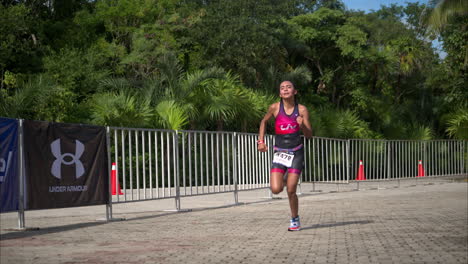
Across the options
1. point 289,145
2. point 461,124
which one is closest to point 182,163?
point 289,145

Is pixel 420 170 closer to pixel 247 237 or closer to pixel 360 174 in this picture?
pixel 360 174

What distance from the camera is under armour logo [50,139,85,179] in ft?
35.2

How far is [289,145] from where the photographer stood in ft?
32.1

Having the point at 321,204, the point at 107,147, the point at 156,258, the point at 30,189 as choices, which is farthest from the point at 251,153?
the point at 156,258

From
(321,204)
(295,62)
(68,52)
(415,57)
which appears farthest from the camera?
(295,62)

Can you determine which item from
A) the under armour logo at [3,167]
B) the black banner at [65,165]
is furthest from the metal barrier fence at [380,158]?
the under armour logo at [3,167]

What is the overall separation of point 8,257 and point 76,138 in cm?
428

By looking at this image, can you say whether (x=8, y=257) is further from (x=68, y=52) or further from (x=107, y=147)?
(x=68, y=52)

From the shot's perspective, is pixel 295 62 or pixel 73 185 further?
pixel 295 62

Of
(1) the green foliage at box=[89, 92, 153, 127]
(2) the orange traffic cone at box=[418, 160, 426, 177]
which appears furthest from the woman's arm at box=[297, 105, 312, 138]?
(2) the orange traffic cone at box=[418, 160, 426, 177]

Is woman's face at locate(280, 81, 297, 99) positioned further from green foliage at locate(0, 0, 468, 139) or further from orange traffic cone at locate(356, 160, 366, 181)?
green foliage at locate(0, 0, 468, 139)

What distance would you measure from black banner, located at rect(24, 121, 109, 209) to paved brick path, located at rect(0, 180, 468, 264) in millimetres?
451

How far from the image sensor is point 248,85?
35.6 m

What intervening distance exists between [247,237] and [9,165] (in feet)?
11.3
